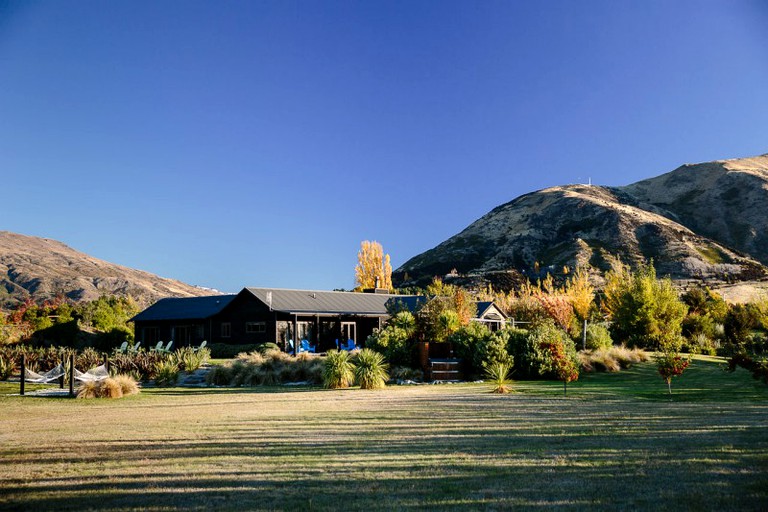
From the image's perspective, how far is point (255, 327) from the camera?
36219 millimetres

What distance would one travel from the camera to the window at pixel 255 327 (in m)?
35.7

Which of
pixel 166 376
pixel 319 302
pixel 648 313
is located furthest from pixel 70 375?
pixel 648 313

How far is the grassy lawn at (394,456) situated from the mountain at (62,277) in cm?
8116

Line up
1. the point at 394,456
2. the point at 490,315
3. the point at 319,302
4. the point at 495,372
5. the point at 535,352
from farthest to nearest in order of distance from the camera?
the point at 490,315
the point at 319,302
the point at 535,352
the point at 495,372
the point at 394,456

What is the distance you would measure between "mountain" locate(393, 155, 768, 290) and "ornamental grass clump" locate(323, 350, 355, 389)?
59456 mm

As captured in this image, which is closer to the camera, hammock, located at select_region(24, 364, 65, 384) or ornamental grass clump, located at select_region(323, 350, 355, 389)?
hammock, located at select_region(24, 364, 65, 384)

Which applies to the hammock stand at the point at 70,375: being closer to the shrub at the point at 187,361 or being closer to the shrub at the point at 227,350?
the shrub at the point at 187,361

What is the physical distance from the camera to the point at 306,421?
10312 mm

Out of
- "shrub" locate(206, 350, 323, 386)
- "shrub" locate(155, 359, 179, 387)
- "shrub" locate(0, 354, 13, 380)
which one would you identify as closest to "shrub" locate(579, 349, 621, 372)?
"shrub" locate(206, 350, 323, 386)

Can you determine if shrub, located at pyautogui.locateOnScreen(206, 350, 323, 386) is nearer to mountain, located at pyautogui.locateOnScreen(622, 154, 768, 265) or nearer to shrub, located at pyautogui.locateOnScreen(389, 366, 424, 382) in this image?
shrub, located at pyautogui.locateOnScreen(389, 366, 424, 382)

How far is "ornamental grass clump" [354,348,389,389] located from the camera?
60.6 feet

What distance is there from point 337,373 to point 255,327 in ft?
61.6

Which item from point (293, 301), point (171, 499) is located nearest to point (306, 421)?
point (171, 499)

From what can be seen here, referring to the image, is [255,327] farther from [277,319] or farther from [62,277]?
[62,277]
